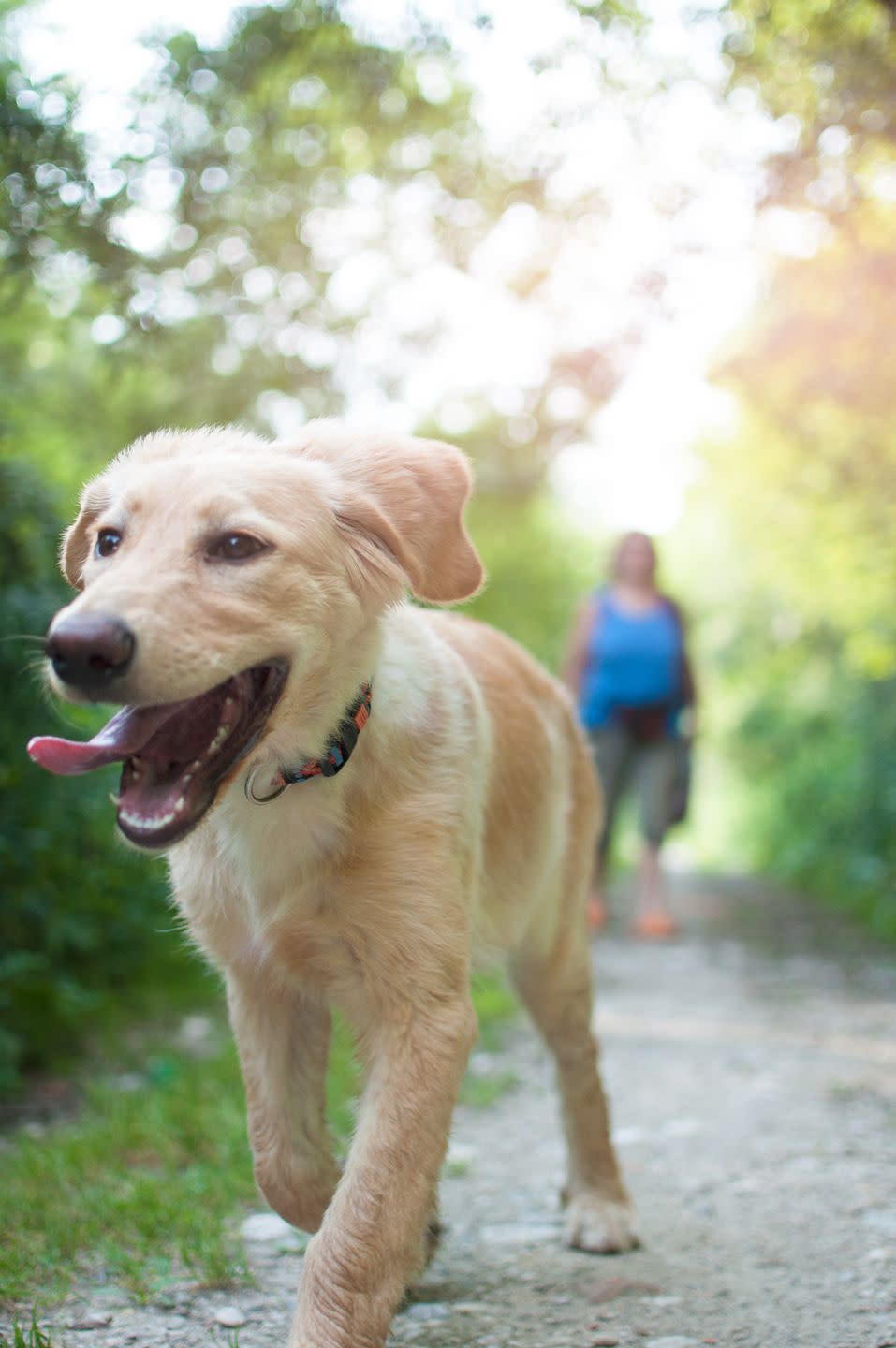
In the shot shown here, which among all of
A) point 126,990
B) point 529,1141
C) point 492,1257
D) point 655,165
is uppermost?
point 655,165

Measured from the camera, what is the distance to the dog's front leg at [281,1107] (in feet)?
8.57

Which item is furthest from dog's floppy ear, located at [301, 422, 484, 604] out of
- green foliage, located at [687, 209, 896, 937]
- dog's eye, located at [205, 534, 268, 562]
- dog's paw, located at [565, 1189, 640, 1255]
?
green foliage, located at [687, 209, 896, 937]

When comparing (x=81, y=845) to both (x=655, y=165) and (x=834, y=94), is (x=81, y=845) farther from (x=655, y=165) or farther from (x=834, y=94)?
(x=834, y=94)

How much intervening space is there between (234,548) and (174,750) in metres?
0.38

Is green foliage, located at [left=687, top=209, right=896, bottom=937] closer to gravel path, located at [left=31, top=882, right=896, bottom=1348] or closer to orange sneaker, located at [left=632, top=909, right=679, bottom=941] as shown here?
orange sneaker, located at [left=632, top=909, right=679, bottom=941]

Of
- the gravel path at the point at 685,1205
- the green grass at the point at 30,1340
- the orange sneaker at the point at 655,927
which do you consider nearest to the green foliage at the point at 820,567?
the orange sneaker at the point at 655,927

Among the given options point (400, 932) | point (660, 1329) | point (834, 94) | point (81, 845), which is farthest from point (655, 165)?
point (660, 1329)

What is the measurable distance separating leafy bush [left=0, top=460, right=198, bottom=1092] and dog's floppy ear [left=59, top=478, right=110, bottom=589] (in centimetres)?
143

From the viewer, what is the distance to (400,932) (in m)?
2.36

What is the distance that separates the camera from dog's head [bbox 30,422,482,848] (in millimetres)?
2055

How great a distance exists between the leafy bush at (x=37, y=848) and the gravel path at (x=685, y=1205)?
160cm

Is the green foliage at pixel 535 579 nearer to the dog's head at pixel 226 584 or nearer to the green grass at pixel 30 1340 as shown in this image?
Answer: the dog's head at pixel 226 584

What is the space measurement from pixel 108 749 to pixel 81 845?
3351 millimetres

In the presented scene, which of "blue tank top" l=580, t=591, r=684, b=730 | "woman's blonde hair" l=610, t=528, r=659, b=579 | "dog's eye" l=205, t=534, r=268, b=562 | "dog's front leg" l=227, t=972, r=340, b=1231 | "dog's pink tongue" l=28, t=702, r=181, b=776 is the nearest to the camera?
"dog's pink tongue" l=28, t=702, r=181, b=776
